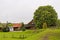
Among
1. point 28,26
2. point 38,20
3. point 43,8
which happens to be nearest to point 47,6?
point 43,8

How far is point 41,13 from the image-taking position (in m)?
90.5

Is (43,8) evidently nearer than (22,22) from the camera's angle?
Yes

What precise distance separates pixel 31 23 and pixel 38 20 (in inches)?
728

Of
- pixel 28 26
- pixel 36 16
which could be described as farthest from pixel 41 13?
pixel 28 26

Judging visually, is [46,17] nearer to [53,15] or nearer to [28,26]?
[53,15]

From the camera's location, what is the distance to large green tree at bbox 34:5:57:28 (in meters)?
88.1

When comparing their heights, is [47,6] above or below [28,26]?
above

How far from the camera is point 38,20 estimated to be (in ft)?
295

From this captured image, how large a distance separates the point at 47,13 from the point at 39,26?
21.1 ft

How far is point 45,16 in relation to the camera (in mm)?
88500

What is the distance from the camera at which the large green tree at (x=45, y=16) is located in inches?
3469

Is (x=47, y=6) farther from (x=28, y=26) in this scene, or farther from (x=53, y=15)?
(x=28, y=26)

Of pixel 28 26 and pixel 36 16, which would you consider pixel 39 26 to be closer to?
pixel 36 16

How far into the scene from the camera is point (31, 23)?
108 metres
